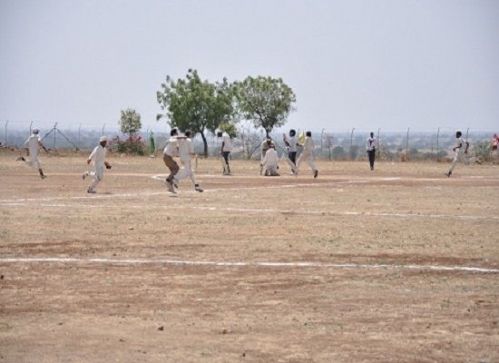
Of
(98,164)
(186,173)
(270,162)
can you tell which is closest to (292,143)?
(270,162)

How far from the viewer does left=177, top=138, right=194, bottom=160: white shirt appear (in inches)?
1300

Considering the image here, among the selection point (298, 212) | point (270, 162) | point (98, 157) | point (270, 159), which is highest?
point (98, 157)

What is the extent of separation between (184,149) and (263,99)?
62.1 metres

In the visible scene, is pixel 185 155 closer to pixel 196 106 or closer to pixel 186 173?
pixel 186 173

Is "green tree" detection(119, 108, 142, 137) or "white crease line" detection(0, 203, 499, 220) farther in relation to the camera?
"green tree" detection(119, 108, 142, 137)

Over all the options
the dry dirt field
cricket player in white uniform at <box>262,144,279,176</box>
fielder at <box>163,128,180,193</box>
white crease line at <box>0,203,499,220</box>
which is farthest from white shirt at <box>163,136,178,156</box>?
cricket player in white uniform at <box>262,144,279,176</box>

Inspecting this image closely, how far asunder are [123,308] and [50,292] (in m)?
1.46

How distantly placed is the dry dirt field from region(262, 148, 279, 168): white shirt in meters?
17.5

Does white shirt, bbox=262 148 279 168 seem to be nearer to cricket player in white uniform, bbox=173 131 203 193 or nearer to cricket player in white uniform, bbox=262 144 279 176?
cricket player in white uniform, bbox=262 144 279 176

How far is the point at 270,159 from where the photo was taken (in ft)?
149

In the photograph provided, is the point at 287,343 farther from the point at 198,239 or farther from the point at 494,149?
the point at 494,149

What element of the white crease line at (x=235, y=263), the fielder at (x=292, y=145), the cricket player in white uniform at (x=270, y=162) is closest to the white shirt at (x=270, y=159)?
the cricket player in white uniform at (x=270, y=162)

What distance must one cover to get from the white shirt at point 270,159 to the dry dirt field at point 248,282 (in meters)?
17.5

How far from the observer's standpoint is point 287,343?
1057 centimetres
